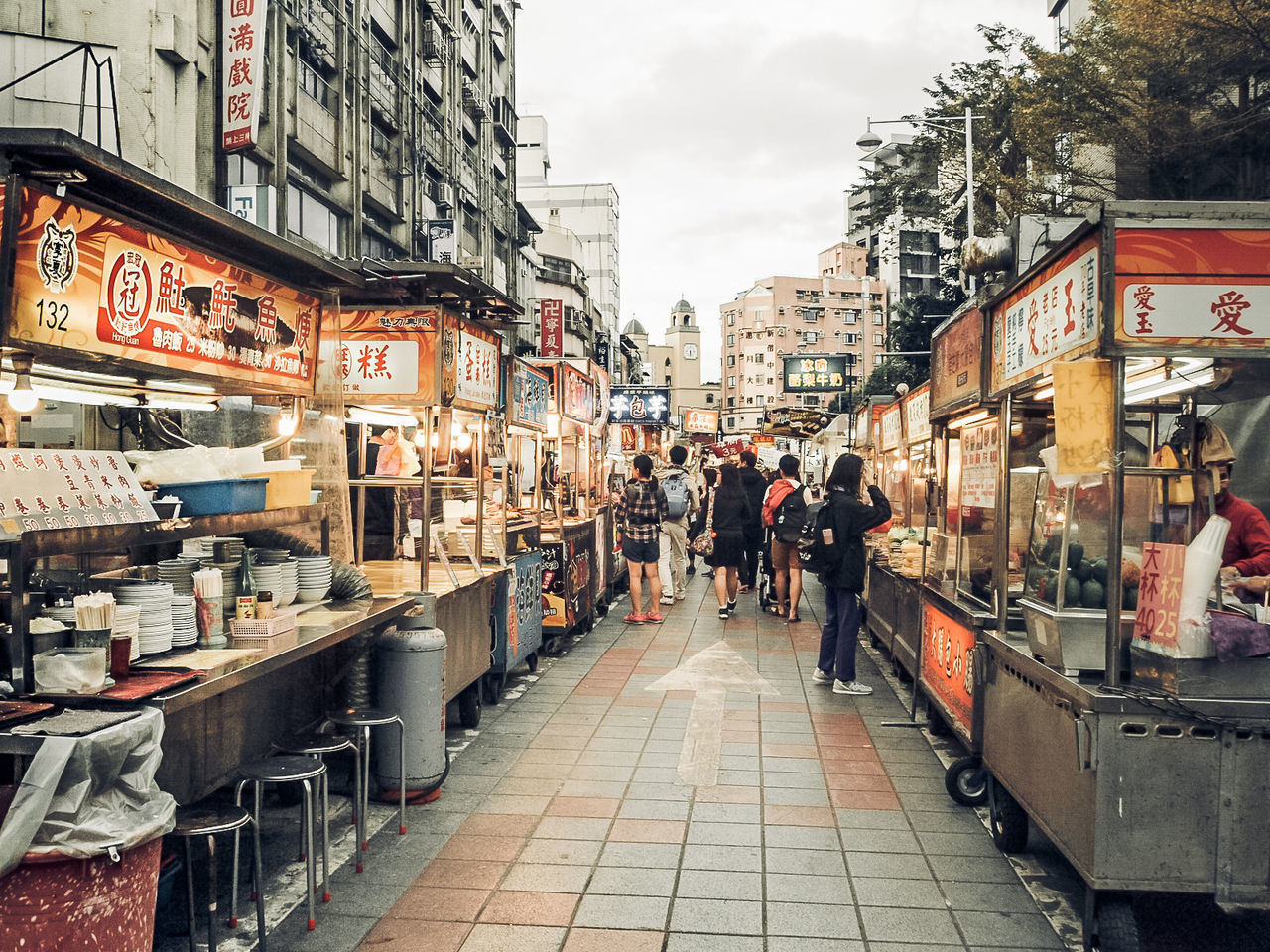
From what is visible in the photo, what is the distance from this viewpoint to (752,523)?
14219 millimetres

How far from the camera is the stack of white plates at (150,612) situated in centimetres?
385

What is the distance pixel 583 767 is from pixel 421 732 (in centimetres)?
124

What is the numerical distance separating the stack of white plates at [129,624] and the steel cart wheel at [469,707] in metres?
3.45

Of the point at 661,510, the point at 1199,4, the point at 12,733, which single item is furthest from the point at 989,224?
the point at 12,733

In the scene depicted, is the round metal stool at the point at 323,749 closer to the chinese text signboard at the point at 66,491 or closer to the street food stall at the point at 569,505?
the chinese text signboard at the point at 66,491

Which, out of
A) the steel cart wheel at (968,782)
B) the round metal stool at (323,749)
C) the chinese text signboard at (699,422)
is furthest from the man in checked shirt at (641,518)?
the chinese text signboard at (699,422)

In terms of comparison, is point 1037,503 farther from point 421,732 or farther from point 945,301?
point 945,301

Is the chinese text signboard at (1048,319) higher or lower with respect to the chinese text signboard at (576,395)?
lower

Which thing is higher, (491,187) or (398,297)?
(491,187)

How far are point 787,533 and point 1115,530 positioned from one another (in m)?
8.25

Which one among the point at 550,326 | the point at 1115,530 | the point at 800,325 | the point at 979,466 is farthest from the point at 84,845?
the point at 800,325

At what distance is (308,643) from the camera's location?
14.5 feet

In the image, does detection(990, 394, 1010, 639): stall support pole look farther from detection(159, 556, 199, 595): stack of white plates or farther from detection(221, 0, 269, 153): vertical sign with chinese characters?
detection(221, 0, 269, 153): vertical sign with chinese characters

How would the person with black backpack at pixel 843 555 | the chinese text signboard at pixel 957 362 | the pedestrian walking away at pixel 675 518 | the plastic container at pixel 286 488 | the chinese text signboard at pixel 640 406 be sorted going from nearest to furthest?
the plastic container at pixel 286 488 → the chinese text signboard at pixel 957 362 → the person with black backpack at pixel 843 555 → the pedestrian walking away at pixel 675 518 → the chinese text signboard at pixel 640 406
